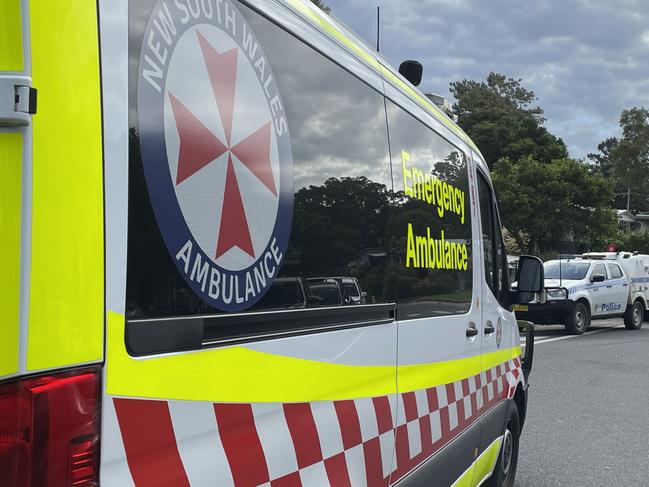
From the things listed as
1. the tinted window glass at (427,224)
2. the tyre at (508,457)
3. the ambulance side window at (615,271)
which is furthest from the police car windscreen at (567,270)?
the tinted window glass at (427,224)

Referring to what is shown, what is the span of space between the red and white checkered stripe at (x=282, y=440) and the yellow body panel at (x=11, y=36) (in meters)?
0.60

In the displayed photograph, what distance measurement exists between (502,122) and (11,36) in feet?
151

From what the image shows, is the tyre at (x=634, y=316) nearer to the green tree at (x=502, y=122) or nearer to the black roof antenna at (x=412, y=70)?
the black roof antenna at (x=412, y=70)

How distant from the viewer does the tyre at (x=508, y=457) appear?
4.62m

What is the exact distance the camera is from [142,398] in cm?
138

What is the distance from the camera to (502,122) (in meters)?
45.2

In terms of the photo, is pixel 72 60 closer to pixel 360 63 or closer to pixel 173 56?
pixel 173 56

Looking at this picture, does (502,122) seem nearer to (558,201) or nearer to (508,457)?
(558,201)

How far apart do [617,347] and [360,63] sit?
12.5 meters

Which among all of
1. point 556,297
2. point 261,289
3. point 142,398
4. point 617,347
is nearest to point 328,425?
point 261,289

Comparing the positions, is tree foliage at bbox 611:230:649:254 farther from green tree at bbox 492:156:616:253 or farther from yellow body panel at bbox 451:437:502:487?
yellow body panel at bbox 451:437:502:487

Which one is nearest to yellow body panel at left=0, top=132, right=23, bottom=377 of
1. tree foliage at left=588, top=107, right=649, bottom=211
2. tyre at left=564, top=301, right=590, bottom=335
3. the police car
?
the police car

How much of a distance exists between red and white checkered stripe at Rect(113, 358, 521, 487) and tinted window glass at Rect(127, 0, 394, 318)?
0.74 ft

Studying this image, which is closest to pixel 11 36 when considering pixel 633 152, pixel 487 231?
pixel 487 231
